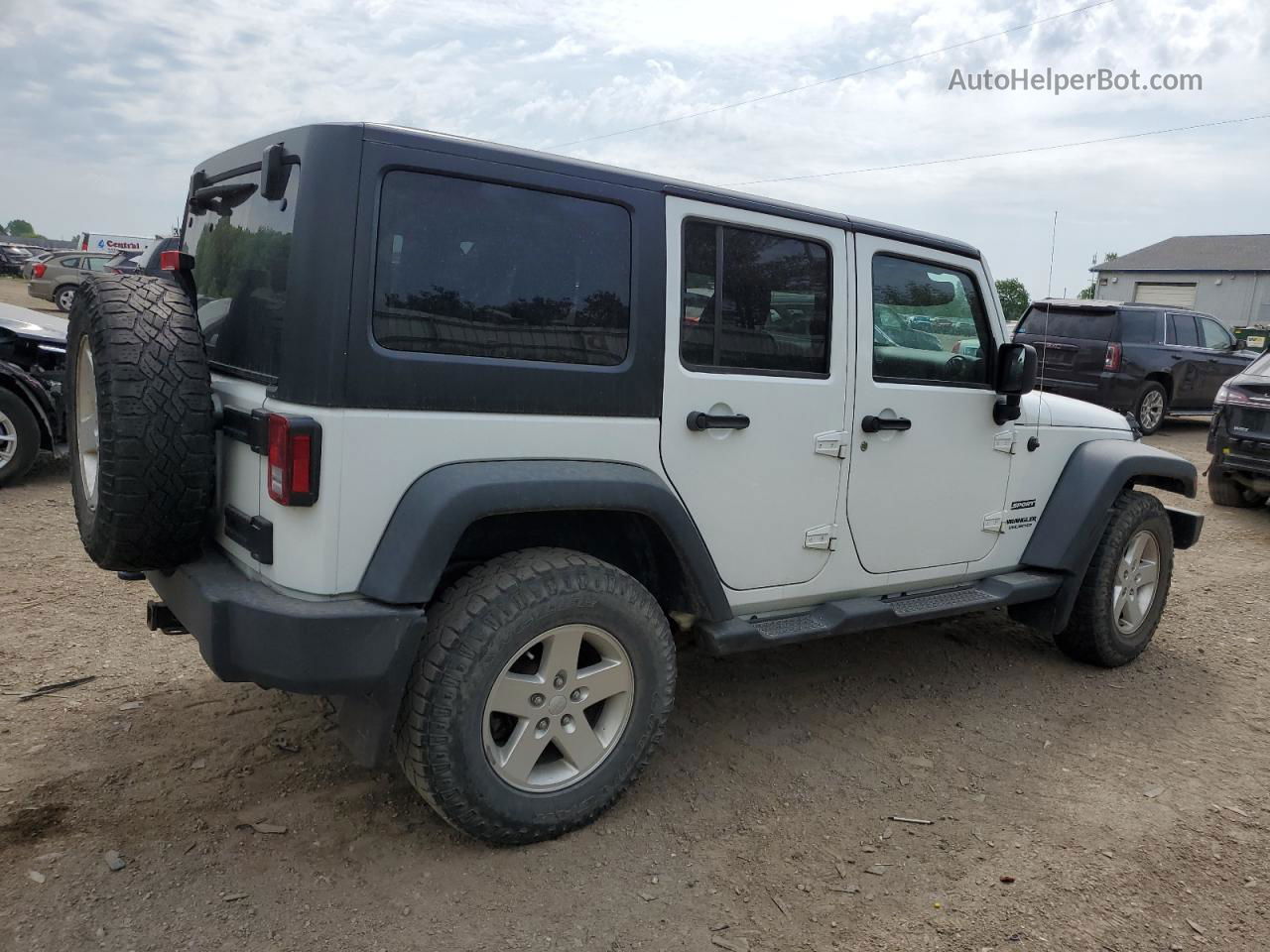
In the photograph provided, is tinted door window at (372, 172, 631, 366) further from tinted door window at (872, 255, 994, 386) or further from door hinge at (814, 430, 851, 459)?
tinted door window at (872, 255, 994, 386)

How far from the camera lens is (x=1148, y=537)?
4.62 metres

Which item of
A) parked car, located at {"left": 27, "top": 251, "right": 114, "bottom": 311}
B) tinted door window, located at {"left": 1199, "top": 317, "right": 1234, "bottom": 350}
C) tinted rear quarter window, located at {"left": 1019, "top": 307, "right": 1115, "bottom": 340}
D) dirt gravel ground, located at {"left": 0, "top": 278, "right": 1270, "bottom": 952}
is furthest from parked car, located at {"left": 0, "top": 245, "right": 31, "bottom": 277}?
dirt gravel ground, located at {"left": 0, "top": 278, "right": 1270, "bottom": 952}

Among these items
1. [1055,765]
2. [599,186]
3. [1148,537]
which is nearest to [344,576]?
[599,186]

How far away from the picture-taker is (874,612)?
11.9 feet

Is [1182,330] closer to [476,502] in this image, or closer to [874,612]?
[874,612]

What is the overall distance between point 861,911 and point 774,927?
0.27 meters

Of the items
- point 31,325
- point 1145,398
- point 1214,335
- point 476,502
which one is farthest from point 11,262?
point 476,502

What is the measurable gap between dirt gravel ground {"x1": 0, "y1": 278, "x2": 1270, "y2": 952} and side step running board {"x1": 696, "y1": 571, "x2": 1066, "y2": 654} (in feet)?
1.55

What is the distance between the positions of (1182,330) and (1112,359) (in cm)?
182

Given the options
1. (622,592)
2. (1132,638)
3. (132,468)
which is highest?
(132,468)

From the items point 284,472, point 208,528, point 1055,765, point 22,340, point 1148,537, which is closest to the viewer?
point 284,472

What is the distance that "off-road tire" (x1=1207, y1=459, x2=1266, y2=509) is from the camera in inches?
337

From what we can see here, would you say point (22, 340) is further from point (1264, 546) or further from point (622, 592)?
point (1264, 546)

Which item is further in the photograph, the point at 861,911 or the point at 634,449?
the point at 634,449
